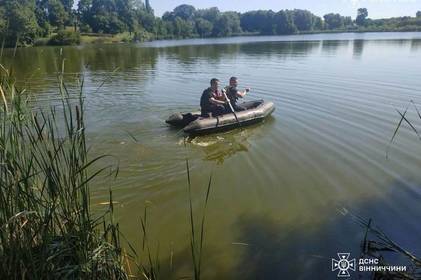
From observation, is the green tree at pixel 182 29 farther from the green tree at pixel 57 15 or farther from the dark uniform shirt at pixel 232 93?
the dark uniform shirt at pixel 232 93

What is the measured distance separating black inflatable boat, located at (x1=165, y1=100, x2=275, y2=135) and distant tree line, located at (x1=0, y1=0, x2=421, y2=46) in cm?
4561

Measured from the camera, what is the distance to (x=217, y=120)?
31.0 feet

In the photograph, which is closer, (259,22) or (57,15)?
(57,15)

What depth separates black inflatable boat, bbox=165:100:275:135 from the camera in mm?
9133

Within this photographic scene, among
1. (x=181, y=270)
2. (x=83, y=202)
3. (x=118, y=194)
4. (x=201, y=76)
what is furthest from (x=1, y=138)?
(x=201, y=76)

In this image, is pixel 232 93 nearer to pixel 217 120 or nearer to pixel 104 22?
pixel 217 120

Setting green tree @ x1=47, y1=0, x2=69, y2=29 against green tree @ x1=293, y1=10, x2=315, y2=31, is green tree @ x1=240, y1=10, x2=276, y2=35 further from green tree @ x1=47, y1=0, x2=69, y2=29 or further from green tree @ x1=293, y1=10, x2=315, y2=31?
green tree @ x1=47, y1=0, x2=69, y2=29

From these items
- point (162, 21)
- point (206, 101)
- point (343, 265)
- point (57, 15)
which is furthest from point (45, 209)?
point (162, 21)

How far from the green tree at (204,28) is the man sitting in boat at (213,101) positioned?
282ft

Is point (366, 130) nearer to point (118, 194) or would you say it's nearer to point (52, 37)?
point (118, 194)

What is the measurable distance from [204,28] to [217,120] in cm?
8758

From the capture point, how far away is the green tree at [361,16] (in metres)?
103

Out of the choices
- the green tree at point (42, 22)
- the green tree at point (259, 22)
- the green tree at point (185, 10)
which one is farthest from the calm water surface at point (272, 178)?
the green tree at point (185, 10)

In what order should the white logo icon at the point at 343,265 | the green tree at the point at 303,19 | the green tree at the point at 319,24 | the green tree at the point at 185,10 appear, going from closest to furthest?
the white logo icon at the point at 343,265, the green tree at the point at 303,19, the green tree at the point at 319,24, the green tree at the point at 185,10
